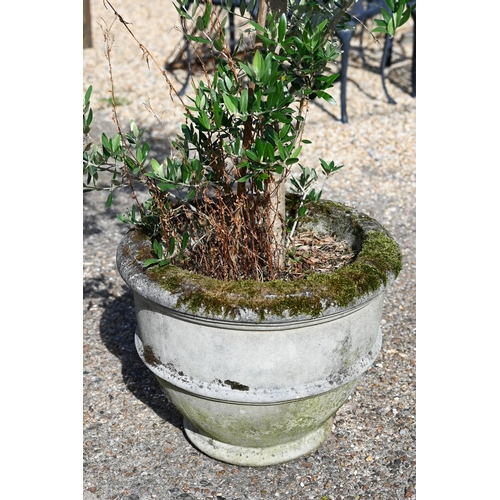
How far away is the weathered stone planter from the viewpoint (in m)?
2.07

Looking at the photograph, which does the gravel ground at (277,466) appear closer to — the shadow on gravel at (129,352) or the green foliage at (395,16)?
the shadow on gravel at (129,352)

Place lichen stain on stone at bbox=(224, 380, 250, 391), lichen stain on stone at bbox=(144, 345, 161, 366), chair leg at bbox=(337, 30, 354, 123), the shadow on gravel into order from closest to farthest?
lichen stain on stone at bbox=(224, 380, 250, 391) < lichen stain on stone at bbox=(144, 345, 161, 366) < the shadow on gravel < chair leg at bbox=(337, 30, 354, 123)

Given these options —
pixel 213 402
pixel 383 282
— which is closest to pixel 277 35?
pixel 383 282

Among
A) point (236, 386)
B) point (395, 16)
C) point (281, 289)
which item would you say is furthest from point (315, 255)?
point (395, 16)

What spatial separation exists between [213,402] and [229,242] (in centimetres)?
54

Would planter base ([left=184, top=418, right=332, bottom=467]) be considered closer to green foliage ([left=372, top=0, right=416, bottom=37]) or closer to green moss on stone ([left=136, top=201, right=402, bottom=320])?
green moss on stone ([left=136, top=201, right=402, bottom=320])

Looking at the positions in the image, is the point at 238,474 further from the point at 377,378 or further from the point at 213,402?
the point at 377,378

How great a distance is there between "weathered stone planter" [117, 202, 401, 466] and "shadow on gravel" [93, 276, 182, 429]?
1.47 feet

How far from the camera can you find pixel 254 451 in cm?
252

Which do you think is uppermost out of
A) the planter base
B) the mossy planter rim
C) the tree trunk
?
the tree trunk

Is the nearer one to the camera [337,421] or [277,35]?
[277,35]

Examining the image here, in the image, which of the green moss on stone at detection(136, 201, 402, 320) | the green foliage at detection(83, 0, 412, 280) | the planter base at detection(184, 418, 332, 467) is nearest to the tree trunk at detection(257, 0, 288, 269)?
the green foliage at detection(83, 0, 412, 280)

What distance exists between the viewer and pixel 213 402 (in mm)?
2285

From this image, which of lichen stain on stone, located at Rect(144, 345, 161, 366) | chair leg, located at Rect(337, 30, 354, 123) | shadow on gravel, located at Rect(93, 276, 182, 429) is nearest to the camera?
lichen stain on stone, located at Rect(144, 345, 161, 366)
